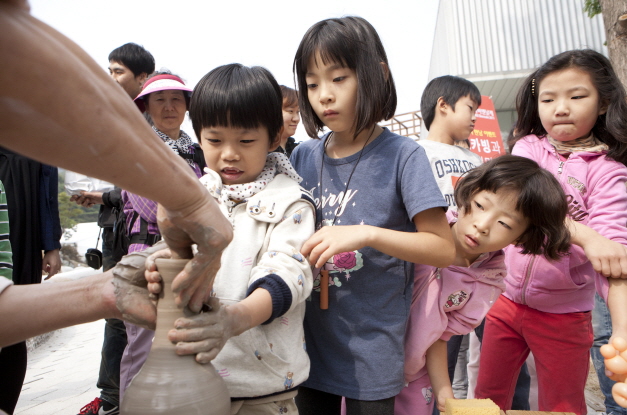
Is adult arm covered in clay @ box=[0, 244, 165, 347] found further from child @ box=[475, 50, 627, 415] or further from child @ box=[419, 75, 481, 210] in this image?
child @ box=[419, 75, 481, 210]

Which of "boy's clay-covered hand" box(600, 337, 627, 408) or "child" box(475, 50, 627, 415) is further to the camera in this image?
"child" box(475, 50, 627, 415)

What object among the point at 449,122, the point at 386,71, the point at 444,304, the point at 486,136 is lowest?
the point at 486,136

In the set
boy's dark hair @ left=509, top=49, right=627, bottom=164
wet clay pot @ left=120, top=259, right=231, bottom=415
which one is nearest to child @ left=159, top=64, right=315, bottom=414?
wet clay pot @ left=120, top=259, right=231, bottom=415

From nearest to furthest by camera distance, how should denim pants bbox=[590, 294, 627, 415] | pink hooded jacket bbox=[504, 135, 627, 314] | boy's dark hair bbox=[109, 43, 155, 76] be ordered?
1. pink hooded jacket bbox=[504, 135, 627, 314]
2. denim pants bbox=[590, 294, 627, 415]
3. boy's dark hair bbox=[109, 43, 155, 76]

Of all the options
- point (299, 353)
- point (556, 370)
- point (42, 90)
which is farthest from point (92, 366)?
point (42, 90)

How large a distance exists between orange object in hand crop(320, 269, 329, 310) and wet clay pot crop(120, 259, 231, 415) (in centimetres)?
63

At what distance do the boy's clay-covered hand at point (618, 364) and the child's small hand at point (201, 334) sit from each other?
1413mm

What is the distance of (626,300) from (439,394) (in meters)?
0.87

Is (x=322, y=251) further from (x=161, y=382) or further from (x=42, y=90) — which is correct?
(x=42, y=90)

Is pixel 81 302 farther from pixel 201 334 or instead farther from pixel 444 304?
pixel 444 304

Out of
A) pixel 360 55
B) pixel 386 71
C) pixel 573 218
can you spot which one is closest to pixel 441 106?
pixel 573 218

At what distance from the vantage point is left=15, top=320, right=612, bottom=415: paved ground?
3.60m

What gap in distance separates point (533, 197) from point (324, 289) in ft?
3.44

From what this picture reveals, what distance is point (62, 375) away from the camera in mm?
4449
